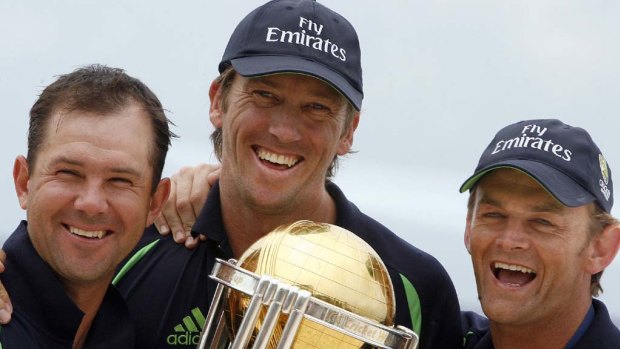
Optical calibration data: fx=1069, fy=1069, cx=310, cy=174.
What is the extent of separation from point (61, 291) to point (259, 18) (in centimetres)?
86

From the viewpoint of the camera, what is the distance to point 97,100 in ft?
7.64

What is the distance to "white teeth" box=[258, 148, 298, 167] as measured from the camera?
2.70 m

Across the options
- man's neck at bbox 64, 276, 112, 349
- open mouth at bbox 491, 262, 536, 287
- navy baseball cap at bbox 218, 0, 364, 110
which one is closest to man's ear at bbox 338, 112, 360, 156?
navy baseball cap at bbox 218, 0, 364, 110

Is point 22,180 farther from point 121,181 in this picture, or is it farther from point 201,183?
point 201,183

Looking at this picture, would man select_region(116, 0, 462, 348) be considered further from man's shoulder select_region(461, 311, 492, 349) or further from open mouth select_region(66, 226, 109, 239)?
open mouth select_region(66, 226, 109, 239)

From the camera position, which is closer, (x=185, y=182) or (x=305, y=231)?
(x=305, y=231)

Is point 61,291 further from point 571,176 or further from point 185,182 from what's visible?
point 571,176

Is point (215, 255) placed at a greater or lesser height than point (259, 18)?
lesser

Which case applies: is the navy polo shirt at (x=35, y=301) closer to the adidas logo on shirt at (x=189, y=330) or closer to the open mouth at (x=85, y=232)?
the open mouth at (x=85, y=232)

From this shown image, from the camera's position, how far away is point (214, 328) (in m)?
2.17

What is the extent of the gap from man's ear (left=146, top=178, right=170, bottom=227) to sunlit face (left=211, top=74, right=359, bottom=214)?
293 mm

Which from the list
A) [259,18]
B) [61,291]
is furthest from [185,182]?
[61,291]

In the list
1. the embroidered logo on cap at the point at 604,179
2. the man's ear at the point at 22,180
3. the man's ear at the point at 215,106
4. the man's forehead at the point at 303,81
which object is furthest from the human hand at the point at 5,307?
the embroidered logo on cap at the point at 604,179

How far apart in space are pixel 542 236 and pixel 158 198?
0.96 metres
